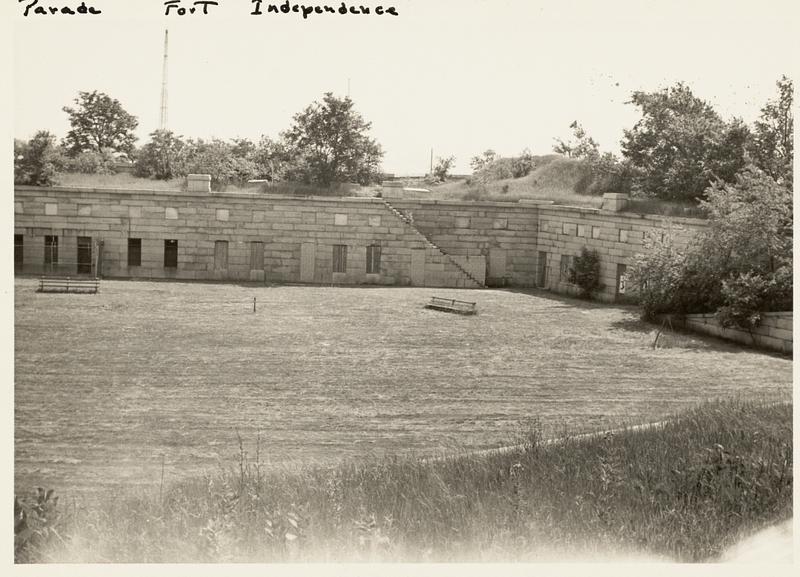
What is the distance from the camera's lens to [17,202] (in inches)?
1346

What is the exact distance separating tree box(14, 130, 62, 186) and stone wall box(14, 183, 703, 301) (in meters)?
0.43

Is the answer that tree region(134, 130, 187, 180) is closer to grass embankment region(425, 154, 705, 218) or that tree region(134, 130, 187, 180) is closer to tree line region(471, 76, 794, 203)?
grass embankment region(425, 154, 705, 218)

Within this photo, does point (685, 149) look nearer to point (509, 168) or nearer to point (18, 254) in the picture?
point (509, 168)

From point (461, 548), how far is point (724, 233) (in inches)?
711

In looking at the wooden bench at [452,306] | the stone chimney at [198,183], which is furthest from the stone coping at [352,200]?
the wooden bench at [452,306]

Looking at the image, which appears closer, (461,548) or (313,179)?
(461,548)

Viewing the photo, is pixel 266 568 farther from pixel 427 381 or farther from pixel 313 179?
pixel 313 179

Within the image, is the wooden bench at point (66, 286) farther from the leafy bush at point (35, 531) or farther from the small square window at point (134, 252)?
the leafy bush at point (35, 531)

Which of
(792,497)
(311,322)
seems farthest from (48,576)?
(311,322)

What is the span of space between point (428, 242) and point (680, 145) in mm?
→ 9398

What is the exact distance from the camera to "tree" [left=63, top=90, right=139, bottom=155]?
26.9 m

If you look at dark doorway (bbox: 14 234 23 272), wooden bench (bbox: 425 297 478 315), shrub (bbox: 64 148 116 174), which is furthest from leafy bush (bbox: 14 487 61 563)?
shrub (bbox: 64 148 116 174)

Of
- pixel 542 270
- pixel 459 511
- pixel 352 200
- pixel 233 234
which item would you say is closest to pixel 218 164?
pixel 233 234

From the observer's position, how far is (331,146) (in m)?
36.4
